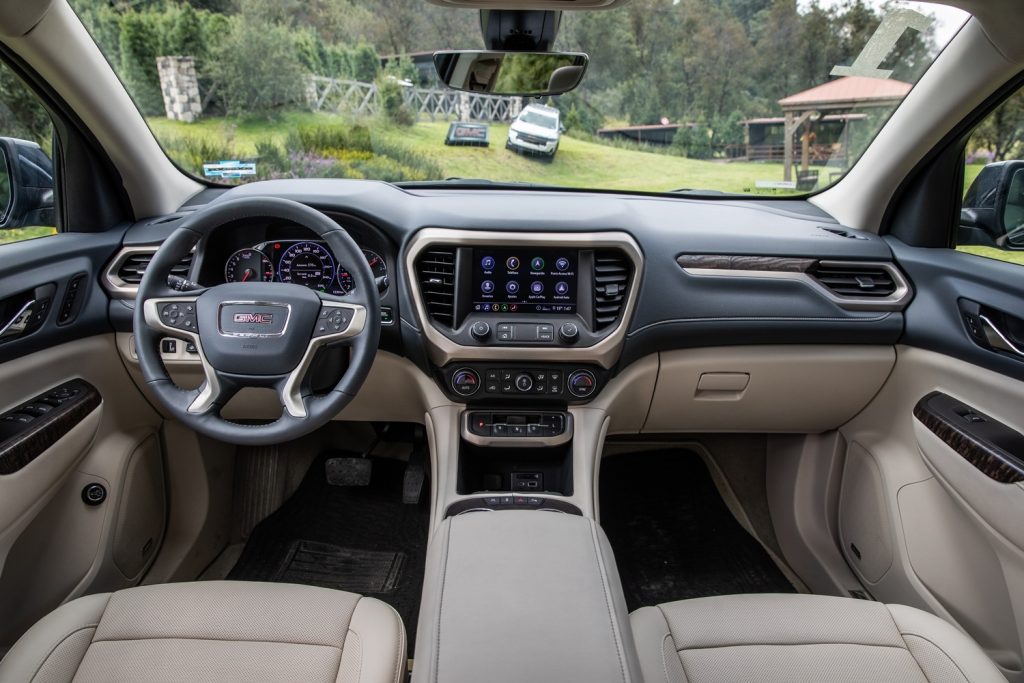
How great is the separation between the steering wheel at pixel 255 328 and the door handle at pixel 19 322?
1.64 ft

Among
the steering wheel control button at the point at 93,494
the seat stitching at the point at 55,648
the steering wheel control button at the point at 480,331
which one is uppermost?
the steering wheel control button at the point at 480,331

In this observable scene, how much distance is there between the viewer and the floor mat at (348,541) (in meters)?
2.62

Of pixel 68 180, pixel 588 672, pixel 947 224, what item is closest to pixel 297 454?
pixel 68 180

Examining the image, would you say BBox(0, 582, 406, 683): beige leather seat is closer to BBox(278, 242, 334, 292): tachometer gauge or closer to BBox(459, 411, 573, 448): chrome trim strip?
BBox(459, 411, 573, 448): chrome trim strip

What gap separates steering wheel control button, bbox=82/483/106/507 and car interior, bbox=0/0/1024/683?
0.04 ft

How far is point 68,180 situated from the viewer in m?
2.28

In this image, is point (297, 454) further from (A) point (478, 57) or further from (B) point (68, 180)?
(A) point (478, 57)

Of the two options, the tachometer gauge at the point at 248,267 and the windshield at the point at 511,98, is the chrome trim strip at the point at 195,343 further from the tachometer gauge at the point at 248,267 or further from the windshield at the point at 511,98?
the windshield at the point at 511,98

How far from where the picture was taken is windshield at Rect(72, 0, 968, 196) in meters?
2.30

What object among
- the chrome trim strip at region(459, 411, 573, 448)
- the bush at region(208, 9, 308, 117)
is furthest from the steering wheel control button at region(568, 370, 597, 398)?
the bush at region(208, 9, 308, 117)

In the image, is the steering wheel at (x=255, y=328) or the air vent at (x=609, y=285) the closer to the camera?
the steering wheel at (x=255, y=328)

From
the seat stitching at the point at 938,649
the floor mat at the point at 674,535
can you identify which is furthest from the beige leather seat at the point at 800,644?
the floor mat at the point at 674,535

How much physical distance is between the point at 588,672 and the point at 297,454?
212 cm

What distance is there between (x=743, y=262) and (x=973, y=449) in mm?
842
